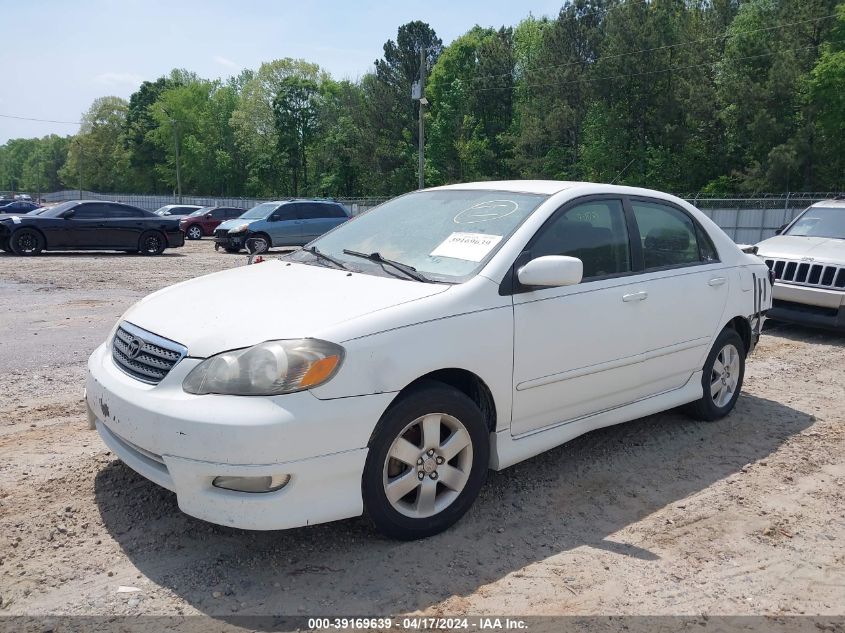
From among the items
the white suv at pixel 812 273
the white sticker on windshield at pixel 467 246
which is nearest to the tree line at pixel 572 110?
the white suv at pixel 812 273

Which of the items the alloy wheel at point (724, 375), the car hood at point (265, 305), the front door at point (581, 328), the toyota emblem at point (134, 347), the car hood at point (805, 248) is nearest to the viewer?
the car hood at point (265, 305)

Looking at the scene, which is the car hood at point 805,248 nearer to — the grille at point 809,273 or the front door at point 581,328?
the grille at point 809,273

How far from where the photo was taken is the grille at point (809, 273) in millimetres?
8195

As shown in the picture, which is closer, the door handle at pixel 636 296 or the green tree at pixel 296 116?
the door handle at pixel 636 296

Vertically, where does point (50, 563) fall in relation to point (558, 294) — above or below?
below

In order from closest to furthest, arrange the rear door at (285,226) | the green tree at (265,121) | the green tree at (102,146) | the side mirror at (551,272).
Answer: the side mirror at (551,272), the rear door at (285,226), the green tree at (265,121), the green tree at (102,146)

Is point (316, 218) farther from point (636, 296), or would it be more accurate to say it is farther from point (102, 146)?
point (102, 146)

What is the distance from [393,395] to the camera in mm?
3098

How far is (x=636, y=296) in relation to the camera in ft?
14.0

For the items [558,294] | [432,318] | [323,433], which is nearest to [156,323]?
[323,433]

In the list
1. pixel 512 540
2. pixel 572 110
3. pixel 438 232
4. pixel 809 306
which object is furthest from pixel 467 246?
pixel 572 110

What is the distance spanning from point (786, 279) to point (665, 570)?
666 cm

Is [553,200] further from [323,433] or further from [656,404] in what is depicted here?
[323,433]

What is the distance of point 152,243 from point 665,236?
17045 millimetres
